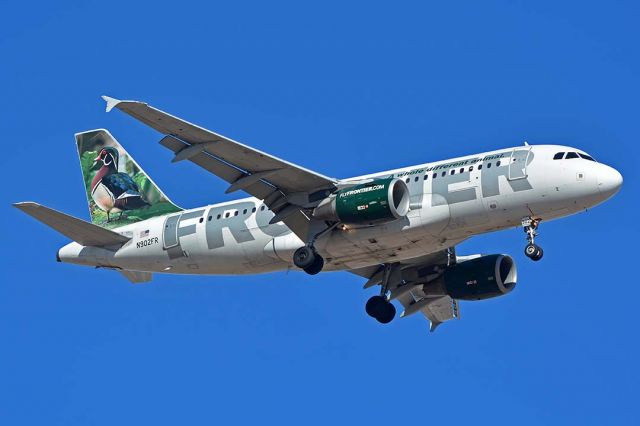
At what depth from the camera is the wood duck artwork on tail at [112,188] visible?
5741cm

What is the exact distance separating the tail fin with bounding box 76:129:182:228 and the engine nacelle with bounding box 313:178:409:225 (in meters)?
9.17

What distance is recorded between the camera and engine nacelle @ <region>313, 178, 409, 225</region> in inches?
1898

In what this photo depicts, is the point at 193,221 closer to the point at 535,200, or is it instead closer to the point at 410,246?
the point at 410,246

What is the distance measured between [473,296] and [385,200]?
8432 mm

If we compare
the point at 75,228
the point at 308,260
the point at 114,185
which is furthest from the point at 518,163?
the point at 114,185

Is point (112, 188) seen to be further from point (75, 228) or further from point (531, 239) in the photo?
point (531, 239)

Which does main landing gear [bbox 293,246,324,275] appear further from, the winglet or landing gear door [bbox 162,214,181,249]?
the winglet

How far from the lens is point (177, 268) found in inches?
2114

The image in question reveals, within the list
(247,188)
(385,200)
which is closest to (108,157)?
(247,188)

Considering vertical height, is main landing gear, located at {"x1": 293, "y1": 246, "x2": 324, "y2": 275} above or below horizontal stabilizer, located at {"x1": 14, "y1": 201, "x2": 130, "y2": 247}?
below

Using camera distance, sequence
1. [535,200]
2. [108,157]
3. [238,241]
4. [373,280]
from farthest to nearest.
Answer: [108,157] < [373,280] < [238,241] < [535,200]

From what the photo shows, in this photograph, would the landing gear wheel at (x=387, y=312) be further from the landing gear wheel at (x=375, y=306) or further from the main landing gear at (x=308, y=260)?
the main landing gear at (x=308, y=260)

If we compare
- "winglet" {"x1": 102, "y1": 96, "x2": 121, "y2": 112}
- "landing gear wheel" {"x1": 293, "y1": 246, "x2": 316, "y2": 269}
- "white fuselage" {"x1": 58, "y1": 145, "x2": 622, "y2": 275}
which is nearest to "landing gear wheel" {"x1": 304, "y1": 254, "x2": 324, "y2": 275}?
"landing gear wheel" {"x1": 293, "y1": 246, "x2": 316, "y2": 269}

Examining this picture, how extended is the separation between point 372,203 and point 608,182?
8177mm
